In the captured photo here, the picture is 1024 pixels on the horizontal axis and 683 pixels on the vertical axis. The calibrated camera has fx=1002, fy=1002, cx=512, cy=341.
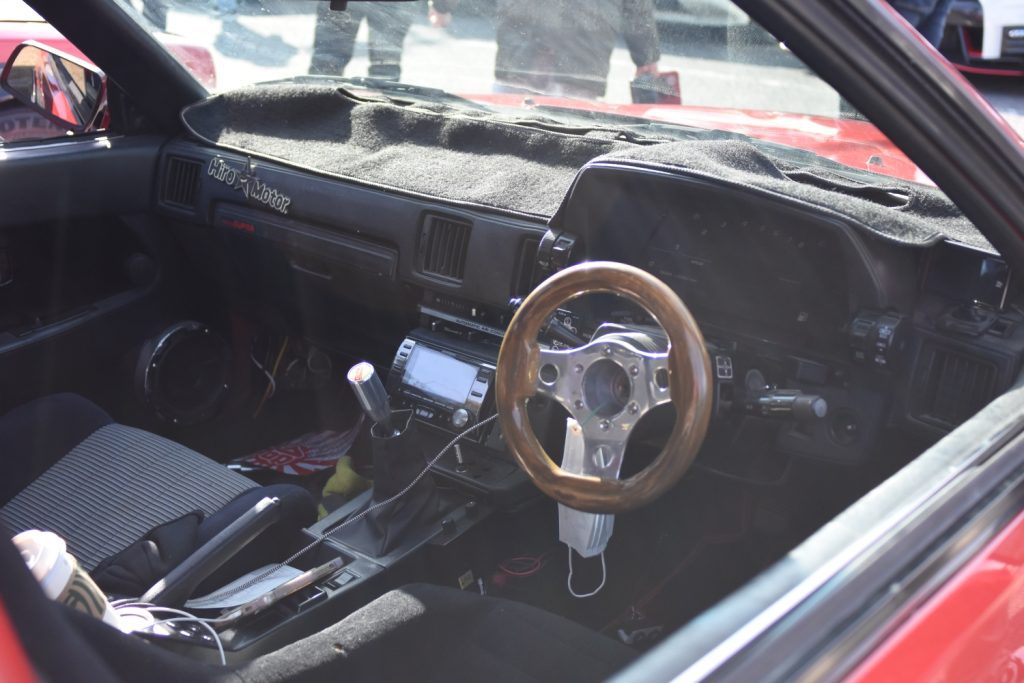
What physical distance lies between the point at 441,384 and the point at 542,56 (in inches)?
49.3

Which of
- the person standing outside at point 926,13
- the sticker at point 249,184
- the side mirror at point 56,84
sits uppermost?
the person standing outside at point 926,13

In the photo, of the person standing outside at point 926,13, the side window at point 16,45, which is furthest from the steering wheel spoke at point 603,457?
the person standing outside at point 926,13

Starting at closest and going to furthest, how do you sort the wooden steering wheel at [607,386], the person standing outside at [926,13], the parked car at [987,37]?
1. the wooden steering wheel at [607,386]
2. the person standing outside at [926,13]
3. the parked car at [987,37]

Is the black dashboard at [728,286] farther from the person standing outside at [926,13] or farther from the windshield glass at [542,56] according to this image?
the person standing outside at [926,13]

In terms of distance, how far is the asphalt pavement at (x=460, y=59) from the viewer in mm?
3301

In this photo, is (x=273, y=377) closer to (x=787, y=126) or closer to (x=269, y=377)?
(x=269, y=377)

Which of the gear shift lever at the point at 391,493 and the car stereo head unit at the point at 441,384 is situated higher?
the car stereo head unit at the point at 441,384

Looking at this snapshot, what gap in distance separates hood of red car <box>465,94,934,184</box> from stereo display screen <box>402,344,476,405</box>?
103cm

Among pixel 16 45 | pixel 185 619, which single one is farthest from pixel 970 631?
pixel 16 45

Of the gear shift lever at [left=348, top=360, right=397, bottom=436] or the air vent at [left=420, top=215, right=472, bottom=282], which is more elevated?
the air vent at [left=420, top=215, right=472, bottom=282]

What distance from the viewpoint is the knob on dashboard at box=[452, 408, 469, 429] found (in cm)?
257

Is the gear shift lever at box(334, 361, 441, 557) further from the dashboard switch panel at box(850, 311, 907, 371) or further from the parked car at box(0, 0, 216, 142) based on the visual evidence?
the parked car at box(0, 0, 216, 142)

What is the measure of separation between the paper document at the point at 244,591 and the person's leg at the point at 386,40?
1.92 meters

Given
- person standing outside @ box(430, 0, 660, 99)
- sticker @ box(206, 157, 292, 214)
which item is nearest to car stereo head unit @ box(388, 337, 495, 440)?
sticker @ box(206, 157, 292, 214)
